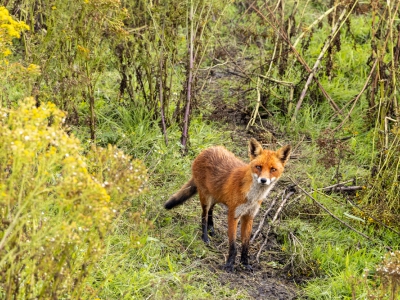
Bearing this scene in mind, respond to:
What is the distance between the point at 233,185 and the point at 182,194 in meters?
0.66

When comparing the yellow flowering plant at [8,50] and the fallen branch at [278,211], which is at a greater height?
the yellow flowering plant at [8,50]

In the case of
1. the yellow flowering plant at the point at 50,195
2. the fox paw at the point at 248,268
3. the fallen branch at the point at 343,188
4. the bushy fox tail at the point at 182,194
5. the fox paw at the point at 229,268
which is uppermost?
the yellow flowering plant at the point at 50,195

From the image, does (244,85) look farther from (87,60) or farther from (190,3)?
(87,60)

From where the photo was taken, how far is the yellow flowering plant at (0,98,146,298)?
3.43 m

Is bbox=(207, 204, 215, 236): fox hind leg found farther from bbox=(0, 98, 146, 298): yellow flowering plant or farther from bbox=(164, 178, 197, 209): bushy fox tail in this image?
bbox=(0, 98, 146, 298): yellow flowering plant

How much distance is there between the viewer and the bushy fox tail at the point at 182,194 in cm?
678

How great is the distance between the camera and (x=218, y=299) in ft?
18.6

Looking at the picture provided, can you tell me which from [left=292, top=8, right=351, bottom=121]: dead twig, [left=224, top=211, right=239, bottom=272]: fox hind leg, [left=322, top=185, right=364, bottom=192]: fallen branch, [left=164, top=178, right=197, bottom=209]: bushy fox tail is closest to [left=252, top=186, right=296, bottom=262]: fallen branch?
[left=224, top=211, right=239, bottom=272]: fox hind leg

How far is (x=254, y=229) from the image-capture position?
714cm

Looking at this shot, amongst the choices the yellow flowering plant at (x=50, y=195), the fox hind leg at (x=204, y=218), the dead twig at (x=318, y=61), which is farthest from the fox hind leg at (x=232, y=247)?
the dead twig at (x=318, y=61)

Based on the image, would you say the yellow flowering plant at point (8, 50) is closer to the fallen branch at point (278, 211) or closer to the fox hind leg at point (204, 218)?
the fox hind leg at point (204, 218)

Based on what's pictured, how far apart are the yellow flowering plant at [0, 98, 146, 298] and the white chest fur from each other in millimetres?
2327

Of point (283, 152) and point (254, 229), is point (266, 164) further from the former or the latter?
point (254, 229)

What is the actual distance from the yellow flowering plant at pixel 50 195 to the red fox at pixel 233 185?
2.26 m
